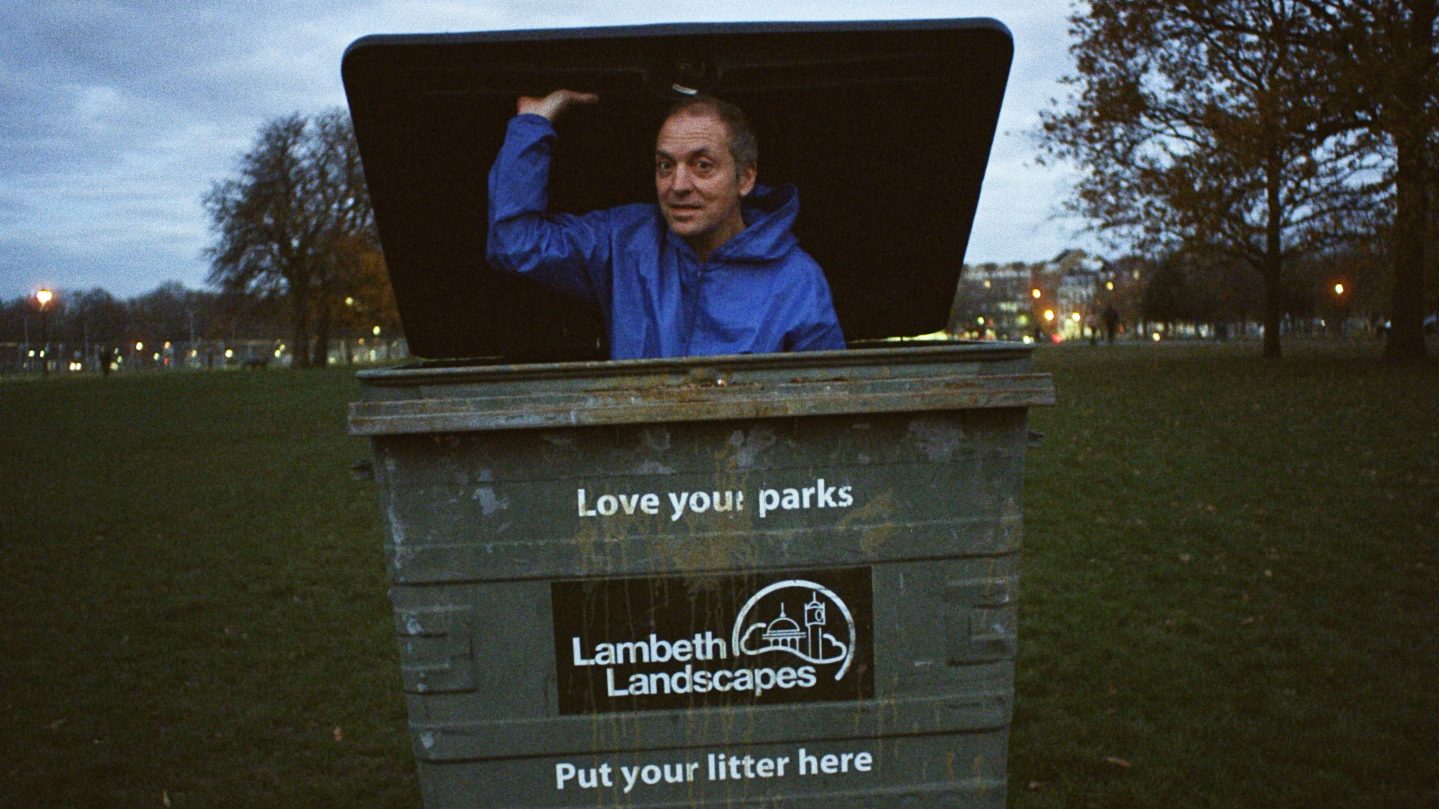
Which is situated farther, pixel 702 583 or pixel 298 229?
pixel 298 229

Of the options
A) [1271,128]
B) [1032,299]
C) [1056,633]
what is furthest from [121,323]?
[1056,633]

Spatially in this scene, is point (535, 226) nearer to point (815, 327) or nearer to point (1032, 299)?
point (815, 327)

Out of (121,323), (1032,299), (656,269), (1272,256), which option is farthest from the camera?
(1032,299)

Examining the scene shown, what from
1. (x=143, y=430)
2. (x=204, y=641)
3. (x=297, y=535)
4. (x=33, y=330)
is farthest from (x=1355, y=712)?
(x=33, y=330)

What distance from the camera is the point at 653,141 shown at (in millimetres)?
3400

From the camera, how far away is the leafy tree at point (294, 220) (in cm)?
4741

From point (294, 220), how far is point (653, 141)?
162ft

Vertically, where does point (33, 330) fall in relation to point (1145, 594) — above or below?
above

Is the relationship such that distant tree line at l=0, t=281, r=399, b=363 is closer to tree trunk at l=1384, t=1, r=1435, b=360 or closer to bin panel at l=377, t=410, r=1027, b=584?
tree trunk at l=1384, t=1, r=1435, b=360

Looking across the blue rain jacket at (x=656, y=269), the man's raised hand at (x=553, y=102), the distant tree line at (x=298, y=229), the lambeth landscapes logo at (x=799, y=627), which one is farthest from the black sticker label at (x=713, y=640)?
the distant tree line at (x=298, y=229)

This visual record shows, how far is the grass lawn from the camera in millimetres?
4031

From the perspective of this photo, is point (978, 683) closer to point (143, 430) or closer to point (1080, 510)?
point (1080, 510)

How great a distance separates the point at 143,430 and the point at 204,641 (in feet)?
47.1

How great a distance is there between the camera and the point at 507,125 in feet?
9.87
